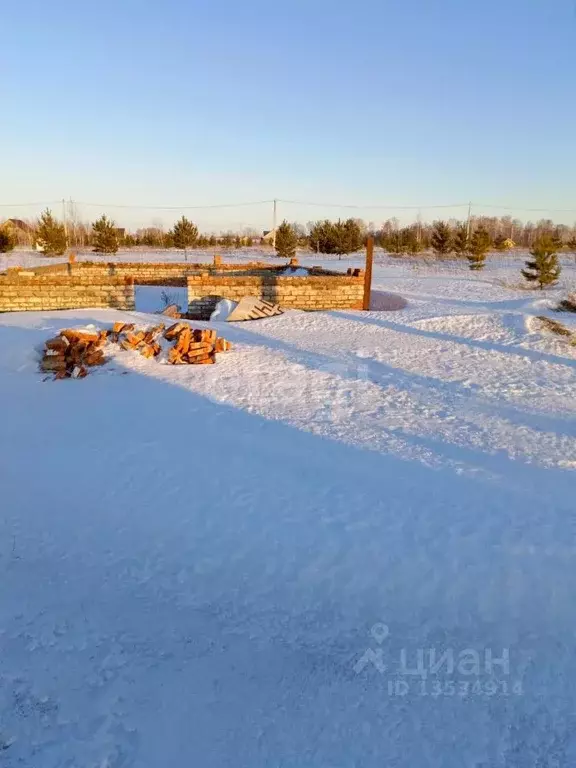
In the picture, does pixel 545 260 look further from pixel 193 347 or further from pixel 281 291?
pixel 193 347

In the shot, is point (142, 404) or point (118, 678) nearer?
point (118, 678)

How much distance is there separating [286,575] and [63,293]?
9.64m

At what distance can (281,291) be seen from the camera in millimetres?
12047

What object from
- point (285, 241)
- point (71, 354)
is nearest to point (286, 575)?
point (71, 354)

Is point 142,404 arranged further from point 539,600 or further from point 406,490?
point 539,600

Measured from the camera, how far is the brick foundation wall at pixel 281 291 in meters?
11.6

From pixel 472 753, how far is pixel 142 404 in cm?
540

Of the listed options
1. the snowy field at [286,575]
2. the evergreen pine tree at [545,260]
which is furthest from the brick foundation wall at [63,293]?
the evergreen pine tree at [545,260]

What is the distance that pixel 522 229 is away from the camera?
3878 inches

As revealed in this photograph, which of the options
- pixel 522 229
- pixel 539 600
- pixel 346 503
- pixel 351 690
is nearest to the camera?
pixel 351 690

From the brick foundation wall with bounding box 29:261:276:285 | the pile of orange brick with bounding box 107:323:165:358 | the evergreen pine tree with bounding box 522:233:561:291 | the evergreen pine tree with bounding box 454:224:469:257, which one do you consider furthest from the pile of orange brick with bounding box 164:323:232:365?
the evergreen pine tree with bounding box 454:224:469:257

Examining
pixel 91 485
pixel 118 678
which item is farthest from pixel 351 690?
pixel 91 485

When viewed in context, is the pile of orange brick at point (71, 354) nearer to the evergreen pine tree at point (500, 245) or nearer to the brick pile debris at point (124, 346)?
the brick pile debris at point (124, 346)

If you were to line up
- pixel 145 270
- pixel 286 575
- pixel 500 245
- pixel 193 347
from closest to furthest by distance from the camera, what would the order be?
pixel 286 575 < pixel 193 347 < pixel 145 270 < pixel 500 245
